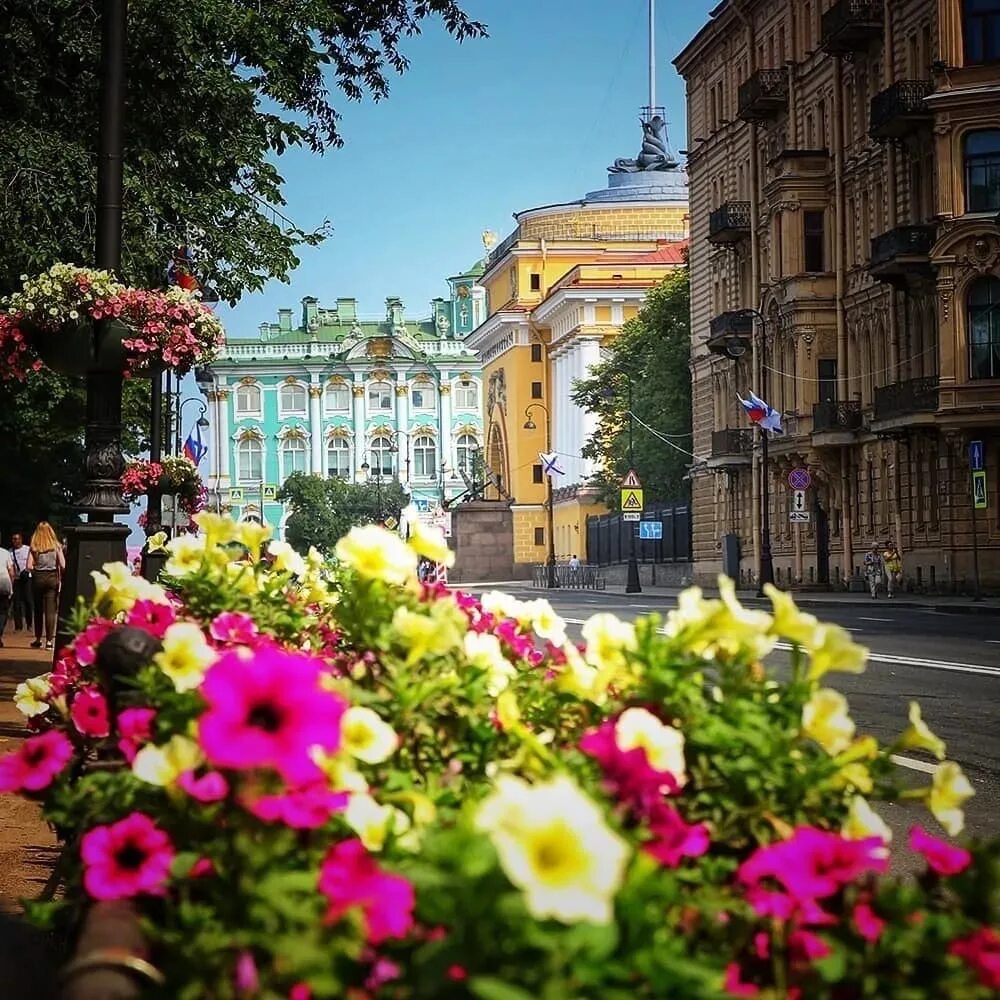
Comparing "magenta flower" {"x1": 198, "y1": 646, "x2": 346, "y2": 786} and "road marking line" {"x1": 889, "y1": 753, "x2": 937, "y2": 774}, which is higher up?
"magenta flower" {"x1": 198, "y1": 646, "x2": 346, "y2": 786}

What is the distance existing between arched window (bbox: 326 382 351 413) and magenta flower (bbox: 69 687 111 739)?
175189 mm

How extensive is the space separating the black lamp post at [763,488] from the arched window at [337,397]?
391 feet

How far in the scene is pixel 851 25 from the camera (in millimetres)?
52062

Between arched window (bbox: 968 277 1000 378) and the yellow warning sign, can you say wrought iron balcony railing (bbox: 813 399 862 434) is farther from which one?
the yellow warning sign

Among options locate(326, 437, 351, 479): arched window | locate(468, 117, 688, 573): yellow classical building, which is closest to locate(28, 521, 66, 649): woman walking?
locate(468, 117, 688, 573): yellow classical building

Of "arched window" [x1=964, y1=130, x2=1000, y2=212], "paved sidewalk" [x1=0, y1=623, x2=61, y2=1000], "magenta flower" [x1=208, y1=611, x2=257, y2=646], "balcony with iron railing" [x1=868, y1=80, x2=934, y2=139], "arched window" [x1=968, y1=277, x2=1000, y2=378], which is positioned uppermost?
"balcony with iron railing" [x1=868, y1=80, x2=934, y2=139]

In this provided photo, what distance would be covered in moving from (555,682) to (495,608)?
1084 millimetres

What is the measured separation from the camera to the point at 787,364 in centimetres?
5862

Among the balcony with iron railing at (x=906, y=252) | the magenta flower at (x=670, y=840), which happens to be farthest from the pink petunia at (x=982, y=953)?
the balcony with iron railing at (x=906, y=252)

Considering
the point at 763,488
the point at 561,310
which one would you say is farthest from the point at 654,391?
the point at 561,310

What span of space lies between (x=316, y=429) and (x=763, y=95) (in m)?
120

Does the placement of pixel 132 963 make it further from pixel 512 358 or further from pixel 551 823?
pixel 512 358

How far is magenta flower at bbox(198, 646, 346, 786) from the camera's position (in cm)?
252

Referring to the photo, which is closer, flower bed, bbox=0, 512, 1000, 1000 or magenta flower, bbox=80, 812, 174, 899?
flower bed, bbox=0, 512, 1000, 1000
